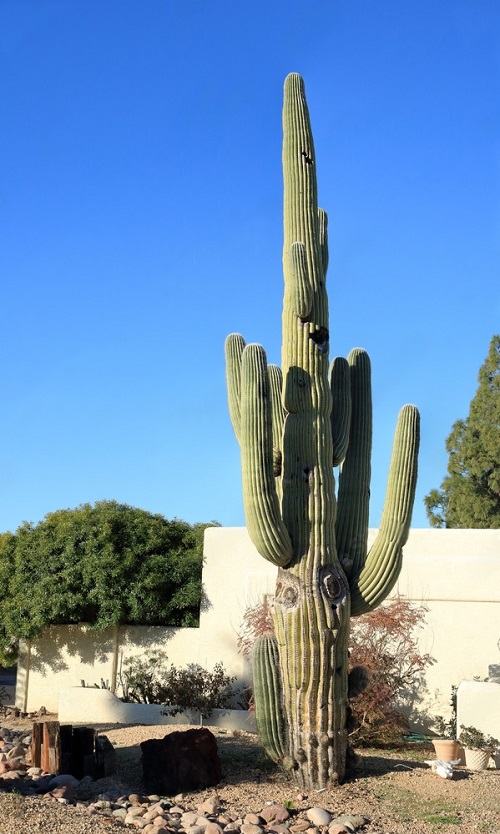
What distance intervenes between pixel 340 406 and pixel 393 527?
137 cm

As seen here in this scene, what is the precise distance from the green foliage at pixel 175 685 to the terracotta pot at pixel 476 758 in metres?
4.17

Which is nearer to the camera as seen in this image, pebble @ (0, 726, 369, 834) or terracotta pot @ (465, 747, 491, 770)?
pebble @ (0, 726, 369, 834)

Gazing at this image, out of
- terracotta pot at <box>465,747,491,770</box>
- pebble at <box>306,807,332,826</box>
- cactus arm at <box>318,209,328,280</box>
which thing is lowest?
terracotta pot at <box>465,747,491,770</box>

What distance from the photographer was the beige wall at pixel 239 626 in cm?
1296

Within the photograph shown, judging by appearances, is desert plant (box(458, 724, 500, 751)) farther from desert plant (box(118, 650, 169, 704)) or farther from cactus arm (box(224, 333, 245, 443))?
desert plant (box(118, 650, 169, 704))

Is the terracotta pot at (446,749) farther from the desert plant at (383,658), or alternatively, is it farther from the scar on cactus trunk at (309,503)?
the scar on cactus trunk at (309,503)

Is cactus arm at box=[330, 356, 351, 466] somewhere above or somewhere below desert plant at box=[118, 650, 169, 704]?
above

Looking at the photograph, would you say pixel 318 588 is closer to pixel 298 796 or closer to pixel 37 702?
pixel 298 796

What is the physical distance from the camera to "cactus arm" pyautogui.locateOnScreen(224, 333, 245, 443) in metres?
9.05

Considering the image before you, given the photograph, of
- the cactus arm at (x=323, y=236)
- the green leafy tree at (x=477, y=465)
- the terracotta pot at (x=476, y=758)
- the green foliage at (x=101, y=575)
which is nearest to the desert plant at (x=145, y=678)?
the green foliage at (x=101, y=575)

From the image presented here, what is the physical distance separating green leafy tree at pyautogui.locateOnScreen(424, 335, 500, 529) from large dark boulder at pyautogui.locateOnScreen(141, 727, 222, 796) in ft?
51.5

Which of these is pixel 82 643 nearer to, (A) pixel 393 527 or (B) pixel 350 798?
(B) pixel 350 798

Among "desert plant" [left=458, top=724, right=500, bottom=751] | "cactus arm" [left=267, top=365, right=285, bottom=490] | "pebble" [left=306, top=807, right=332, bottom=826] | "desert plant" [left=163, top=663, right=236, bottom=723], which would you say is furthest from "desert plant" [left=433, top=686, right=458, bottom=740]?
"cactus arm" [left=267, top=365, right=285, bottom=490]

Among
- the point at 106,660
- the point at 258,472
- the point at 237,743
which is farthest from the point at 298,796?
the point at 106,660
